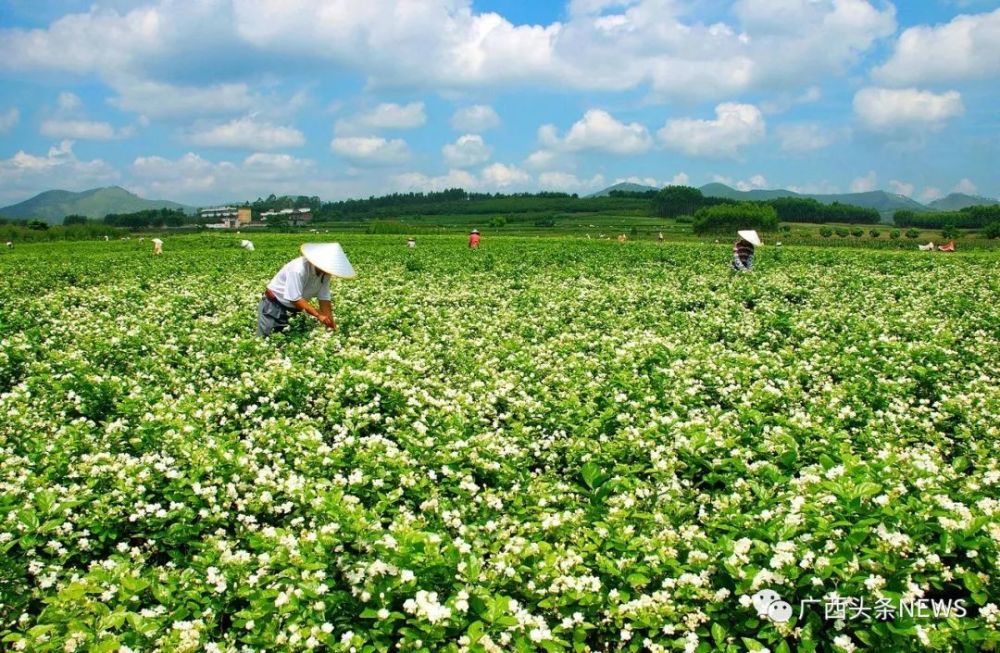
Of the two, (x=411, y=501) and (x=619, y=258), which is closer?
(x=411, y=501)

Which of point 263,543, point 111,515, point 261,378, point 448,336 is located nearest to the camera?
point 263,543

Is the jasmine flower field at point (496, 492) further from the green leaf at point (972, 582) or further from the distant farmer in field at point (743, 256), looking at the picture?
the distant farmer in field at point (743, 256)

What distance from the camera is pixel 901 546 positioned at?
3.93m

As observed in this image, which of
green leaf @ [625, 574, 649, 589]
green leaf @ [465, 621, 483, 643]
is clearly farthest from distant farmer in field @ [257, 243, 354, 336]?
green leaf @ [465, 621, 483, 643]

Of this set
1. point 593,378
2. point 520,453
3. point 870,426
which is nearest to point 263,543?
point 520,453

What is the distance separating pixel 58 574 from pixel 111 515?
21.4 inches

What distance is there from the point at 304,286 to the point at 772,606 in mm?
10226

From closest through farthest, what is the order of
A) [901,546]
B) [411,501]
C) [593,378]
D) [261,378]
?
[901,546] → [411,501] → [261,378] → [593,378]

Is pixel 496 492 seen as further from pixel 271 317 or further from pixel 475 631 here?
pixel 271 317

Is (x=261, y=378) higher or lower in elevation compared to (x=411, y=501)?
higher

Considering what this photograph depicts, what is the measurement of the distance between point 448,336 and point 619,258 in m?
22.0

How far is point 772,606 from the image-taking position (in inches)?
145

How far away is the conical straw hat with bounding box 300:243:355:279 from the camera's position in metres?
11.3

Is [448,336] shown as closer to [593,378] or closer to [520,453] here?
[593,378]
